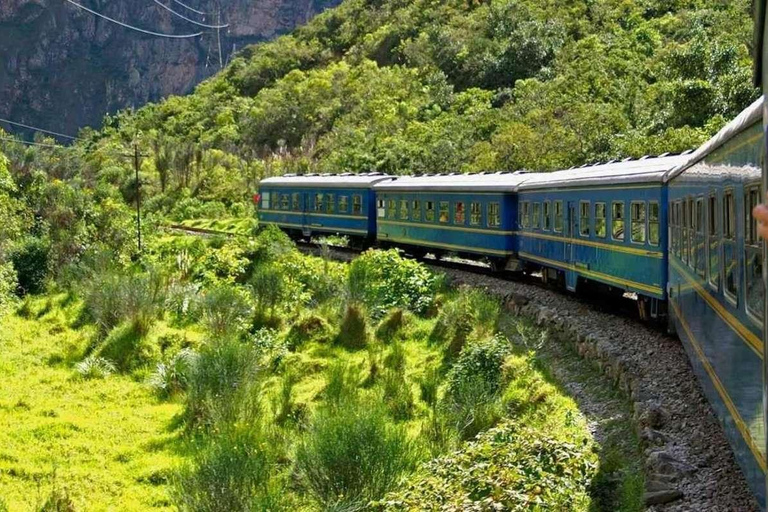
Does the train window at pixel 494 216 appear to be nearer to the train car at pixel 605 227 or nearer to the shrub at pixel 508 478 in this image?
the train car at pixel 605 227

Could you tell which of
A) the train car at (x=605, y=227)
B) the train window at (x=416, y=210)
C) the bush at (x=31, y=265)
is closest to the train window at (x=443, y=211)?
the train window at (x=416, y=210)

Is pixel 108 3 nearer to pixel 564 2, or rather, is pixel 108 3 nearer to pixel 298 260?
pixel 564 2

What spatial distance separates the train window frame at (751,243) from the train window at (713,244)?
1.19 meters

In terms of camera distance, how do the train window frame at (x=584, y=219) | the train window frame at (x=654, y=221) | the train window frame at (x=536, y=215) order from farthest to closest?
1. the train window frame at (x=536, y=215)
2. the train window frame at (x=584, y=219)
3. the train window frame at (x=654, y=221)

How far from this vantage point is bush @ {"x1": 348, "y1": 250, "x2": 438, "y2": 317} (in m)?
16.7

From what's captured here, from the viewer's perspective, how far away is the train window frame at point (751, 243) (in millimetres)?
4469

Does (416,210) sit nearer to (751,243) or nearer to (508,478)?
(508,478)

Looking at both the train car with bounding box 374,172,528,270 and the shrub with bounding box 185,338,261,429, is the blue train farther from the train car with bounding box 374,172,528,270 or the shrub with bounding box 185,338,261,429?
the shrub with bounding box 185,338,261,429

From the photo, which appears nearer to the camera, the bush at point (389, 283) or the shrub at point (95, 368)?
the shrub at point (95, 368)

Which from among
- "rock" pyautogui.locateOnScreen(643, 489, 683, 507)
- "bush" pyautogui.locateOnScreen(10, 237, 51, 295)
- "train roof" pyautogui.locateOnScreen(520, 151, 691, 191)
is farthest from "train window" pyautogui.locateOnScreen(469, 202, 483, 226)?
"rock" pyautogui.locateOnScreen(643, 489, 683, 507)

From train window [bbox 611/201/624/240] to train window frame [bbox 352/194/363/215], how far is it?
11682 mm

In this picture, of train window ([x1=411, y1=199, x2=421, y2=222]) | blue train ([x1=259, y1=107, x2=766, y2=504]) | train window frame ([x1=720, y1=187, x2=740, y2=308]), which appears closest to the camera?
blue train ([x1=259, y1=107, x2=766, y2=504])

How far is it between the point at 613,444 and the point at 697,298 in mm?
1373

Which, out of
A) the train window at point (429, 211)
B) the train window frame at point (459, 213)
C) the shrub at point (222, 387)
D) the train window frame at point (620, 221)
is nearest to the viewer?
the shrub at point (222, 387)
